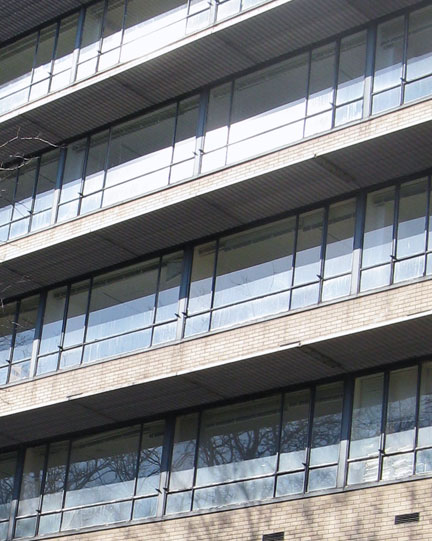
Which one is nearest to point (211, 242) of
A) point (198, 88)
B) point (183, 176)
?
point (183, 176)

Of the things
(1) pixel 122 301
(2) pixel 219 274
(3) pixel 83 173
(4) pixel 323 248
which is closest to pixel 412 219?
(4) pixel 323 248

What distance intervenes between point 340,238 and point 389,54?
3456mm

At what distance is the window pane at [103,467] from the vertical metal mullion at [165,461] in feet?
2.80

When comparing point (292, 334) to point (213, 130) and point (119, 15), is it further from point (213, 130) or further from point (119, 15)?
point (119, 15)

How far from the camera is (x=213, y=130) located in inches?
1083

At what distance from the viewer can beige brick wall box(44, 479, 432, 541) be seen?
22.0 meters

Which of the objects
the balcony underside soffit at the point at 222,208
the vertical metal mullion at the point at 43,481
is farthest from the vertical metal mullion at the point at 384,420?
the vertical metal mullion at the point at 43,481

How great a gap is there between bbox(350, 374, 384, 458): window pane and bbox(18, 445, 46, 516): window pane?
8.07 metres

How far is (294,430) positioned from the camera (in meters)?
24.8

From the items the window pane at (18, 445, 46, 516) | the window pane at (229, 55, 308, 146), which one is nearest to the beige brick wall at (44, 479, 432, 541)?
the window pane at (18, 445, 46, 516)

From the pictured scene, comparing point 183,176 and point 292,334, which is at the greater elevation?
point 183,176

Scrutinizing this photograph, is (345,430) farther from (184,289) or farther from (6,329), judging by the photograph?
(6,329)

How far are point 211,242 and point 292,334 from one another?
3727 mm

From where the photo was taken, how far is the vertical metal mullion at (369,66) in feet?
81.7
